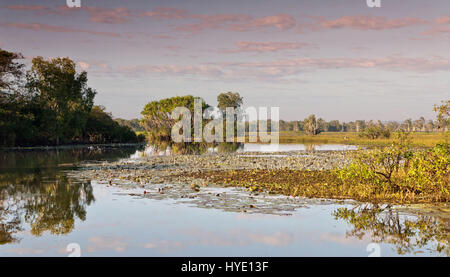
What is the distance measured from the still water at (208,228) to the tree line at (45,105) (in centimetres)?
4759

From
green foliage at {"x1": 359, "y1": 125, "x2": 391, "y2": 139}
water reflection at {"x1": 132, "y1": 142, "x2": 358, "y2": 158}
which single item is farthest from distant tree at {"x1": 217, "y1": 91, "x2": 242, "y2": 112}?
water reflection at {"x1": 132, "y1": 142, "x2": 358, "y2": 158}

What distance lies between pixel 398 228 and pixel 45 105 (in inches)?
2536

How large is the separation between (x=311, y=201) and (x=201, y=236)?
653 centimetres

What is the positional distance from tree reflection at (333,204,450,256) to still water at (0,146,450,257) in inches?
0.9

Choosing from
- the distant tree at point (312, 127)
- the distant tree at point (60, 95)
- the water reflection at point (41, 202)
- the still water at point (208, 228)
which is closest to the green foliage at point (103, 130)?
the distant tree at point (60, 95)

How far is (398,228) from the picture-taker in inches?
490

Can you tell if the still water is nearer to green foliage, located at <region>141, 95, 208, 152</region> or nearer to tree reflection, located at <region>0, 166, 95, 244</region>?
tree reflection, located at <region>0, 166, 95, 244</region>

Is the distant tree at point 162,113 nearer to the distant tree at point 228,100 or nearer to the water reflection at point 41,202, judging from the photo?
the distant tree at point 228,100

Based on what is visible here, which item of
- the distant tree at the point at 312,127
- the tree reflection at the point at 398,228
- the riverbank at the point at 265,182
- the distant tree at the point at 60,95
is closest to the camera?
the tree reflection at the point at 398,228

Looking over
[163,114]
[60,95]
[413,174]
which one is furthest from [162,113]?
[413,174]

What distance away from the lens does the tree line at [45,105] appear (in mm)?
61156
